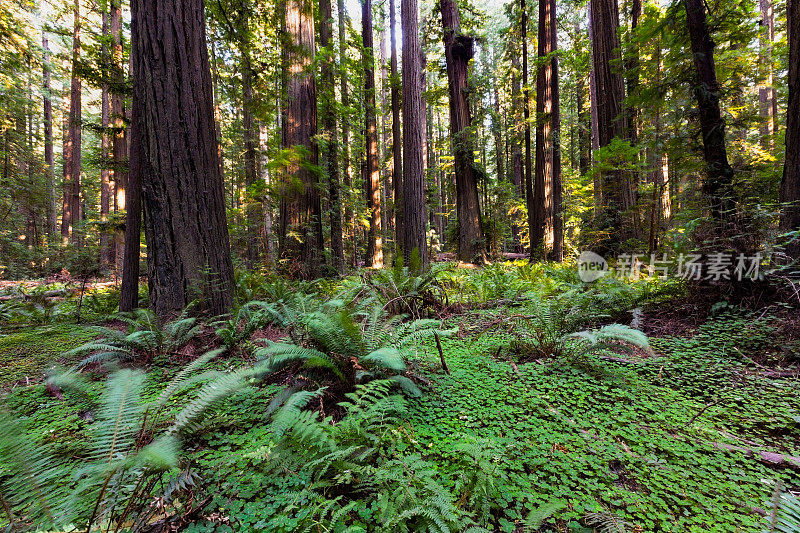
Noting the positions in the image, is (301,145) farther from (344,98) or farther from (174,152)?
(344,98)

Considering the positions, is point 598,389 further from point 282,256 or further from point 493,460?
point 282,256

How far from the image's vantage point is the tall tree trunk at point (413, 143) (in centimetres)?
581

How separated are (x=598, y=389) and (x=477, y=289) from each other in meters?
3.32

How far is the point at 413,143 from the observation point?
6004mm

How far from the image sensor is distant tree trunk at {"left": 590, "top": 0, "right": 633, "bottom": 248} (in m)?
6.39

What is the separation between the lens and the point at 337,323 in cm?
215

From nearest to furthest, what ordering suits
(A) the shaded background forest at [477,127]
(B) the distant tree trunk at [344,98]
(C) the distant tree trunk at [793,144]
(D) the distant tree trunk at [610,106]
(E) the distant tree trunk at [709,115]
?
(C) the distant tree trunk at [793,144]
(E) the distant tree trunk at [709,115]
(A) the shaded background forest at [477,127]
(D) the distant tree trunk at [610,106]
(B) the distant tree trunk at [344,98]

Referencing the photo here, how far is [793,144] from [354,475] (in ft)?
17.1

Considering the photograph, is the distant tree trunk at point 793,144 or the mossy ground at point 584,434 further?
the distant tree trunk at point 793,144

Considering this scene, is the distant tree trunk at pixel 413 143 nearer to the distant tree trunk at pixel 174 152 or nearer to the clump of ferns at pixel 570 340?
the clump of ferns at pixel 570 340

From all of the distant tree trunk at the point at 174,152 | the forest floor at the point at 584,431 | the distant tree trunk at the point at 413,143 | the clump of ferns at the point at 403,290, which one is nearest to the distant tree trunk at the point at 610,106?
the distant tree trunk at the point at 413,143

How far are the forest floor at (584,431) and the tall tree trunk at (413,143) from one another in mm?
3223

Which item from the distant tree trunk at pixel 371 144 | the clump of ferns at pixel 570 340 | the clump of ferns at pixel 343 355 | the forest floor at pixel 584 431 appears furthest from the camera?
the distant tree trunk at pixel 371 144

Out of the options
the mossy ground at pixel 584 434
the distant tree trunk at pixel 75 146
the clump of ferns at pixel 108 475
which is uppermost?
the distant tree trunk at pixel 75 146
